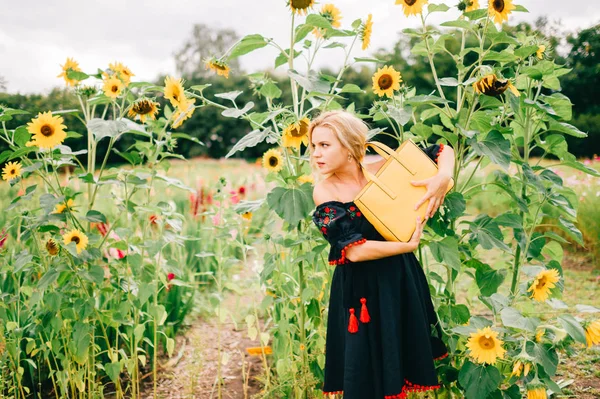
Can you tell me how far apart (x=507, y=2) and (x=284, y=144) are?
80cm

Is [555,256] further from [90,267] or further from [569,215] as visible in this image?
[90,267]

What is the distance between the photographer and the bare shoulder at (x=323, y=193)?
5.22 feet

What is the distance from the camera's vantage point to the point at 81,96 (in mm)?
1922

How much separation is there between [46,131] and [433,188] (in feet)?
4.17

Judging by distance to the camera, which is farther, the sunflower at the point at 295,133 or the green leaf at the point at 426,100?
the sunflower at the point at 295,133

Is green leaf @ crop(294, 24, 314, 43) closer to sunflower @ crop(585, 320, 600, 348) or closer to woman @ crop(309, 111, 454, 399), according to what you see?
woman @ crop(309, 111, 454, 399)

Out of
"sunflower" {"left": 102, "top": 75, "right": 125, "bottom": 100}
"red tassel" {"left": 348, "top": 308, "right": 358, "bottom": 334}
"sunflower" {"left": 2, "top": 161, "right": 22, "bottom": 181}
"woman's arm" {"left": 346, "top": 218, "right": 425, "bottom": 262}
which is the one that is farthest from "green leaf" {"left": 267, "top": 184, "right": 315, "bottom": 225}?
"sunflower" {"left": 2, "top": 161, "right": 22, "bottom": 181}

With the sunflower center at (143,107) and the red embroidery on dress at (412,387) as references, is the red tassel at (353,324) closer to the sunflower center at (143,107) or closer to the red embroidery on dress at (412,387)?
the red embroidery on dress at (412,387)

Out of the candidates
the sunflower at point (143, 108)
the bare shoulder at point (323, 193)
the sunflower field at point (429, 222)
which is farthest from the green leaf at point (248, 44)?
the bare shoulder at point (323, 193)

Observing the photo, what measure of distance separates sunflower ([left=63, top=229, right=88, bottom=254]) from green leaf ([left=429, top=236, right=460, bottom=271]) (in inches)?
46.6

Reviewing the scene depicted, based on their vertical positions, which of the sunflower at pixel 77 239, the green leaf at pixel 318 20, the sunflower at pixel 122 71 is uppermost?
the green leaf at pixel 318 20

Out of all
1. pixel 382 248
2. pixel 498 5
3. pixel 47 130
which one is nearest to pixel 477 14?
pixel 498 5

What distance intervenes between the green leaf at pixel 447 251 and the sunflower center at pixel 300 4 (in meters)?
0.85

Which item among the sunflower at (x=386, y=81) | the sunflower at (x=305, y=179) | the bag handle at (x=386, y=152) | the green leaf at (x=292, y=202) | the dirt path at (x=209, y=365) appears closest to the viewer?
the bag handle at (x=386, y=152)
